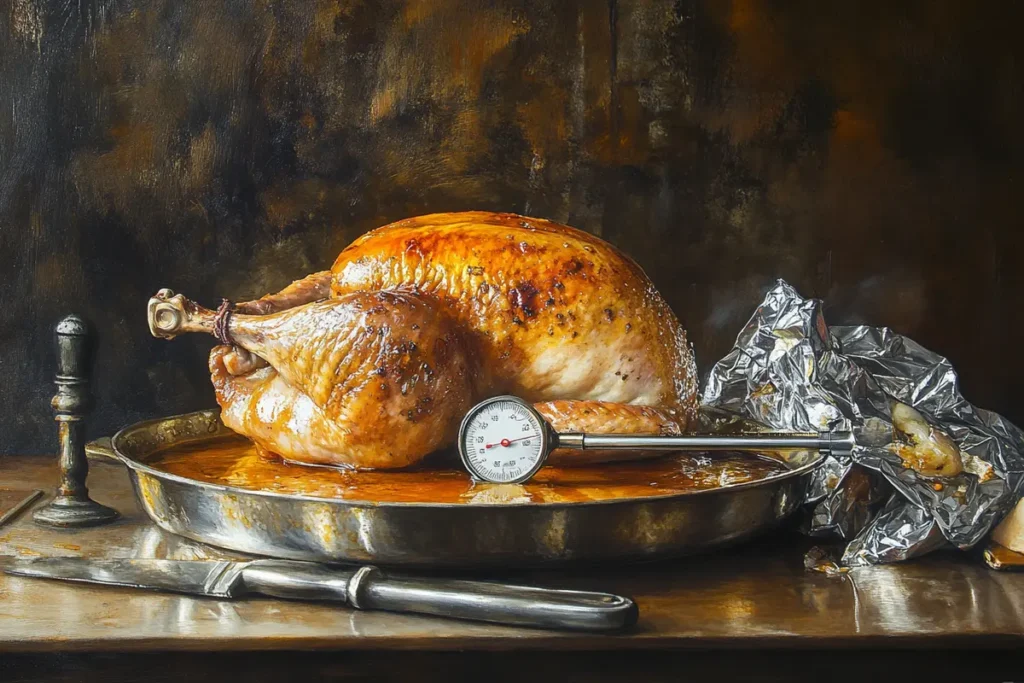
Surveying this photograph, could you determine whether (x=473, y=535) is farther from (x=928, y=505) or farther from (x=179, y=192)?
(x=179, y=192)

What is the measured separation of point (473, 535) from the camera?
999 mm

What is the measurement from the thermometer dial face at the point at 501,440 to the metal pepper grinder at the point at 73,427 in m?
0.52

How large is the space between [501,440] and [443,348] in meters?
0.15

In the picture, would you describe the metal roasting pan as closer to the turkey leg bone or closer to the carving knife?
the carving knife

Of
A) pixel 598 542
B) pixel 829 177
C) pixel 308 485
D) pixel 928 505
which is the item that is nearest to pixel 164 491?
pixel 308 485

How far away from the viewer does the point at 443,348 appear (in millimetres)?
1227

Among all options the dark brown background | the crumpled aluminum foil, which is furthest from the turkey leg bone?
the crumpled aluminum foil

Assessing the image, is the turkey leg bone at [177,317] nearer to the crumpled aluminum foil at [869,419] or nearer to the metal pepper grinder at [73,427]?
the metal pepper grinder at [73,427]

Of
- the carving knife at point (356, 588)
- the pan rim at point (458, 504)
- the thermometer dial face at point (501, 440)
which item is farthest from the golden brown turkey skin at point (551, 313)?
the carving knife at point (356, 588)

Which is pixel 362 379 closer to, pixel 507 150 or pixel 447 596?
pixel 447 596

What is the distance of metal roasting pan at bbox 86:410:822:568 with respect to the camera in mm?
992

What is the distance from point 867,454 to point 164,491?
0.84 meters

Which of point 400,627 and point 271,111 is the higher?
point 271,111

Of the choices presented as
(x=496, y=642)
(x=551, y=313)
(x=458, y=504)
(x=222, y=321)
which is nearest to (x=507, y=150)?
(x=551, y=313)
